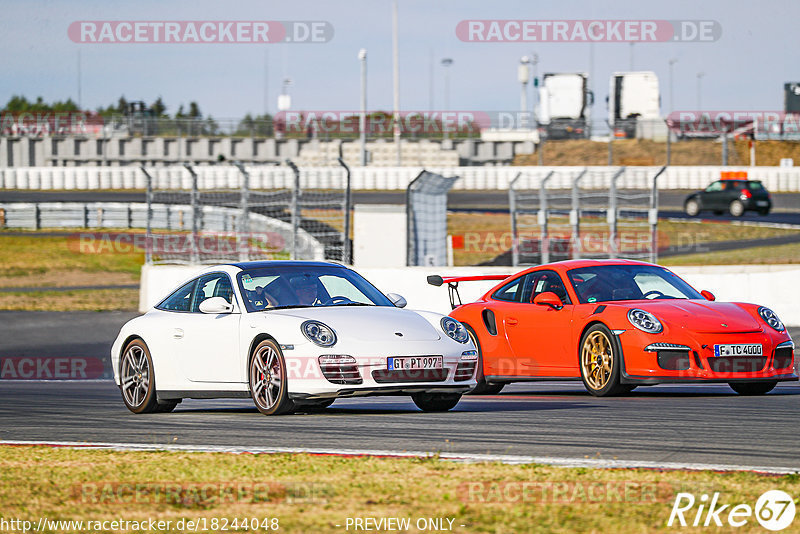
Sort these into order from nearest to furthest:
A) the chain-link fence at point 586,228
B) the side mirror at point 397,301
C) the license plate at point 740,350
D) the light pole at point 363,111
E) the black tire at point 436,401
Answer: the black tire at point 436,401
the side mirror at point 397,301
the license plate at point 740,350
the chain-link fence at point 586,228
the light pole at point 363,111

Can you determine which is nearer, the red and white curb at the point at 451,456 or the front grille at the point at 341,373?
the red and white curb at the point at 451,456

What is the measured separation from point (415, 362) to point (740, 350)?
2.92m

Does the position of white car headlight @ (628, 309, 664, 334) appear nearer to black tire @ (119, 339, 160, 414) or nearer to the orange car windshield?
the orange car windshield

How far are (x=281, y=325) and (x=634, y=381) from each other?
3065 millimetres

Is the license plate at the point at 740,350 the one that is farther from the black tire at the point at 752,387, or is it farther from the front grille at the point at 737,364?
the black tire at the point at 752,387

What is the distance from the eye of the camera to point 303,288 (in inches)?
391

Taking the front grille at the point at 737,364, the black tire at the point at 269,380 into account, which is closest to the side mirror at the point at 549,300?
the front grille at the point at 737,364

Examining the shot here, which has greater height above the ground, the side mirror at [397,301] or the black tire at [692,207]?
the black tire at [692,207]

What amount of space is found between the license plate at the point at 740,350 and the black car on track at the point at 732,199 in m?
28.7

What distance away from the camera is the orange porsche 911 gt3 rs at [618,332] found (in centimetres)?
1036

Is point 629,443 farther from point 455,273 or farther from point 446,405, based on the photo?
point 455,273

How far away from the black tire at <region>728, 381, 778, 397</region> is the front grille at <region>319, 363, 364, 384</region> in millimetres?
3584

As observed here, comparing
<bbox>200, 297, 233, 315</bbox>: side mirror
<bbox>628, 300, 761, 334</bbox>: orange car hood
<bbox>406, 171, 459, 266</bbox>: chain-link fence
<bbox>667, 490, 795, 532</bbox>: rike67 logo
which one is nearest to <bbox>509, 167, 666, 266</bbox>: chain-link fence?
<bbox>406, 171, 459, 266</bbox>: chain-link fence

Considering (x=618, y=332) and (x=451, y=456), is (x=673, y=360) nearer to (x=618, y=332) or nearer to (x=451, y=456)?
(x=618, y=332)
